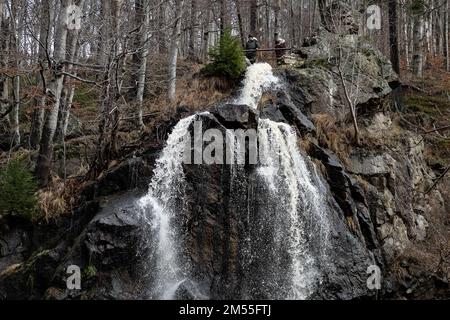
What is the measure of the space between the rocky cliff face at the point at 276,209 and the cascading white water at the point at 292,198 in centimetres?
17

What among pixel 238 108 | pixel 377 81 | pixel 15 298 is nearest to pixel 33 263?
pixel 15 298

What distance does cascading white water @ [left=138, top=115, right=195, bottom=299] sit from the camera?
25.2 ft

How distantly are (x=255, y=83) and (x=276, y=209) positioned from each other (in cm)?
448

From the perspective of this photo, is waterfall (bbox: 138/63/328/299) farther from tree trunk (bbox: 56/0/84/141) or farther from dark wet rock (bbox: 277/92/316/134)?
tree trunk (bbox: 56/0/84/141)

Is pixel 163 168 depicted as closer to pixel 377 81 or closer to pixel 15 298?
pixel 15 298

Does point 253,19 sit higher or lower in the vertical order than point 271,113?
higher

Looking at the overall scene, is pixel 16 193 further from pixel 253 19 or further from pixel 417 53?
pixel 417 53

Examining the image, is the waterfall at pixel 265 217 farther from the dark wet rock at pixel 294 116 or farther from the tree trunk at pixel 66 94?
the tree trunk at pixel 66 94

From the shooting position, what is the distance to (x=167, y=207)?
8359 mm

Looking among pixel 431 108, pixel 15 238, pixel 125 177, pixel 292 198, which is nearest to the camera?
pixel 292 198

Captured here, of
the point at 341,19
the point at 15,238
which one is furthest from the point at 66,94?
the point at 341,19

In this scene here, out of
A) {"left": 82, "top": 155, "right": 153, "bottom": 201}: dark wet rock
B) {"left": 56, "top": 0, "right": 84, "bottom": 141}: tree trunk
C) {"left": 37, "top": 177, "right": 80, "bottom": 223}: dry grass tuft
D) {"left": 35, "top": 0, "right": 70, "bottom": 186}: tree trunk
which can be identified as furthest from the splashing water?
{"left": 56, "top": 0, "right": 84, "bottom": 141}: tree trunk

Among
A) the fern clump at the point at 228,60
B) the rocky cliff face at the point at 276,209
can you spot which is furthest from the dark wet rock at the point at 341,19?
the fern clump at the point at 228,60
